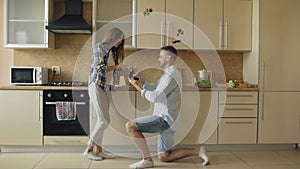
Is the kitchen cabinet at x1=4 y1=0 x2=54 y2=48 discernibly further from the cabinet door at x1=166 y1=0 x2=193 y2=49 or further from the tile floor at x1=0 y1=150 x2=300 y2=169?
the cabinet door at x1=166 y1=0 x2=193 y2=49

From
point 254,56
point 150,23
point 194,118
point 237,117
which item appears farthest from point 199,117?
point 150,23

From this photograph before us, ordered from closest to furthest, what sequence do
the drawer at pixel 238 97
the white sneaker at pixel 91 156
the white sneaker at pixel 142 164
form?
the white sneaker at pixel 142 164, the white sneaker at pixel 91 156, the drawer at pixel 238 97

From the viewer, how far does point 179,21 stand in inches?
151

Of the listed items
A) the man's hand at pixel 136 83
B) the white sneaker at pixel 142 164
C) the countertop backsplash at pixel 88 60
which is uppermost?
the countertop backsplash at pixel 88 60

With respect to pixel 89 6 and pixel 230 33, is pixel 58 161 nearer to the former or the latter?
pixel 89 6

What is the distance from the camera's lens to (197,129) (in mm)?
3689

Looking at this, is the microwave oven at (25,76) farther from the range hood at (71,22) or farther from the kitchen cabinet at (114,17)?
the kitchen cabinet at (114,17)

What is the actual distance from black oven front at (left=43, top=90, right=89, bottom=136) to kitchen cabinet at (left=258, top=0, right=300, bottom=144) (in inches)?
82.8

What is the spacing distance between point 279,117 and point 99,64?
2.25 meters

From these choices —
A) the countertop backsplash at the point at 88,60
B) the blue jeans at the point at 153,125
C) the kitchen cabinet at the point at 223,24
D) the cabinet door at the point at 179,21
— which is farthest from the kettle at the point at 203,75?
the blue jeans at the point at 153,125

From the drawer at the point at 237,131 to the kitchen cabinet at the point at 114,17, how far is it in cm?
149

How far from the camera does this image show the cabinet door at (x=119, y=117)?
3.55 meters

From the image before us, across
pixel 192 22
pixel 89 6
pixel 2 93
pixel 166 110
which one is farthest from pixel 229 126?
pixel 2 93

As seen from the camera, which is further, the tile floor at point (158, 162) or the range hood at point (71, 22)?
the range hood at point (71, 22)
